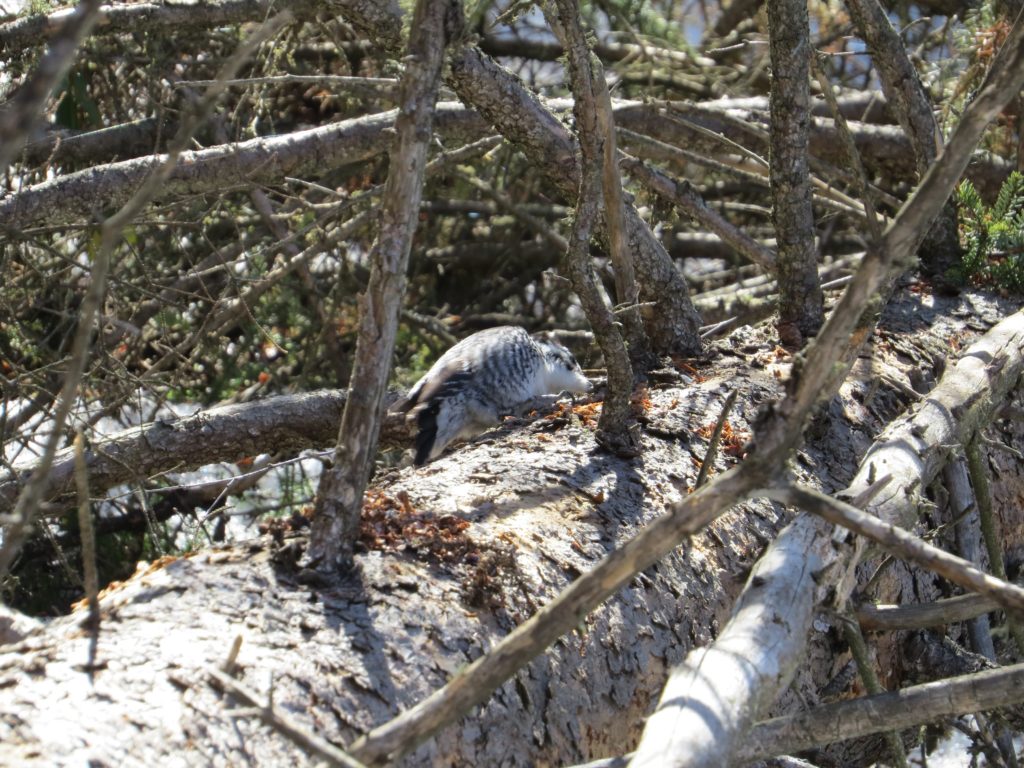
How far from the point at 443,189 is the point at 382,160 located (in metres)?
0.49

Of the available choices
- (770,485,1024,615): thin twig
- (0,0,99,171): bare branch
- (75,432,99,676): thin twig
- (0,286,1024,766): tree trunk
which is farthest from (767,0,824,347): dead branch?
(0,0,99,171): bare branch

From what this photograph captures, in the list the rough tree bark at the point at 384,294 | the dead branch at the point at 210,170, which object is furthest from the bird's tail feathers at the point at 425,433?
the rough tree bark at the point at 384,294

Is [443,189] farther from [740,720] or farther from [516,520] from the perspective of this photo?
[740,720]

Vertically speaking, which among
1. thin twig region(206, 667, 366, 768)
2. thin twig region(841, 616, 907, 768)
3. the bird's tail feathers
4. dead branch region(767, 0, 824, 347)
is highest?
dead branch region(767, 0, 824, 347)

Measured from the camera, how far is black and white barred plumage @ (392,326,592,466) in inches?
133

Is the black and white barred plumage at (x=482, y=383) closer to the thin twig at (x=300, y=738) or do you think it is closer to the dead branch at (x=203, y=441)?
the dead branch at (x=203, y=441)

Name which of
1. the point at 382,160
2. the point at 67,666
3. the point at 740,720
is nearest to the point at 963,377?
the point at 740,720

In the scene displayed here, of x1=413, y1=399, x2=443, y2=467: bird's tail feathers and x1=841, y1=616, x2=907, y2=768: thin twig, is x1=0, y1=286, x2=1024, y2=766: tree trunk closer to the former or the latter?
x1=841, y1=616, x2=907, y2=768: thin twig

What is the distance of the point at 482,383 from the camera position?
12.0ft

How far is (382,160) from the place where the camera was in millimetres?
4555

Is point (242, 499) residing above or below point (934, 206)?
below

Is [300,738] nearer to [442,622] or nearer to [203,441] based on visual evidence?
[442,622]

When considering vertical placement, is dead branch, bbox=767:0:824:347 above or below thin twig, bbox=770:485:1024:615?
above

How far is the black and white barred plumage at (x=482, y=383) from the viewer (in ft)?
11.1
